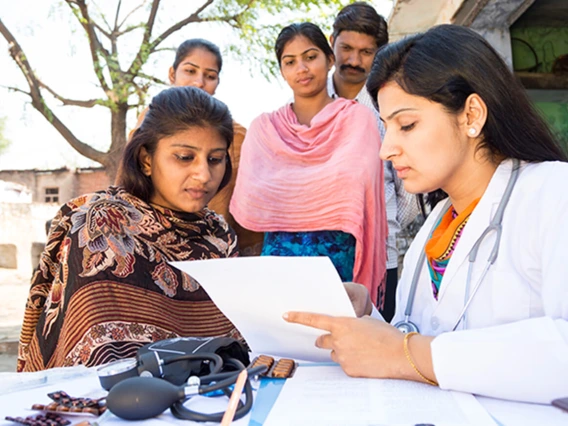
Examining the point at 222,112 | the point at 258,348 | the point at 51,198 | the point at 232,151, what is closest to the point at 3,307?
the point at 232,151

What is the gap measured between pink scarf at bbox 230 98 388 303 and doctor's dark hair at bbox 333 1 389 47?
1.51 feet

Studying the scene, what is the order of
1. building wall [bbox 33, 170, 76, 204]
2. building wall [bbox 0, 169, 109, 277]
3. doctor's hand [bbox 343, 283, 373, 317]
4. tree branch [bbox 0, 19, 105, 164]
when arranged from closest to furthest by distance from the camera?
doctor's hand [bbox 343, 283, 373, 317]
tree branch [bbox 0, 19, 105, 164]
building wall [bbox 0, 169, 109, 277]
building wall [bbox 33, 170, 76, 204]

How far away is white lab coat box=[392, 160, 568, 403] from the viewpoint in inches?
42.8

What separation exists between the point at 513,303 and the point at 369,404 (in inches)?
21.6

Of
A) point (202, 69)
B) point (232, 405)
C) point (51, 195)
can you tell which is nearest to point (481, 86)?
point (232, 405)

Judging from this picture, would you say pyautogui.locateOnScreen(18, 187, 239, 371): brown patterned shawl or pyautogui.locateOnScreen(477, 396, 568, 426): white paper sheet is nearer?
pyautogui.locateOnScreen(477, 396, 568, 426): white paper sheet

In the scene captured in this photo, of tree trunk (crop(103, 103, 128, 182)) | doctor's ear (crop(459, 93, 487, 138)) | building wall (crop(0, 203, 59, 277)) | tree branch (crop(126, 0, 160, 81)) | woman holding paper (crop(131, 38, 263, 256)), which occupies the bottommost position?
building wall (crop(0, 203, 59, 277))

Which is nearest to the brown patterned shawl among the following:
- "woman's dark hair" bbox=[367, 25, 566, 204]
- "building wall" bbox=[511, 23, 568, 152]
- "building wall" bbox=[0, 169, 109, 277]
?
"woman's dark hair" bbox=[367, 25, 566, 204]

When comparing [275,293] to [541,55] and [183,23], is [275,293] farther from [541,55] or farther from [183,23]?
[183,23]

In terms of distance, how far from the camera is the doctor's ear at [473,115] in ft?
5.13

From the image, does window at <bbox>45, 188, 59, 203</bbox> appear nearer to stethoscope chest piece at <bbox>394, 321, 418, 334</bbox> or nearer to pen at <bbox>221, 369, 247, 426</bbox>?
stethoscope chest piece at <bbox>394, 321, 418, 334</bbox>

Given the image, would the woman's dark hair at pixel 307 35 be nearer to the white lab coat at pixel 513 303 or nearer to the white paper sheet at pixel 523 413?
the white lab coat at pixel 513 303

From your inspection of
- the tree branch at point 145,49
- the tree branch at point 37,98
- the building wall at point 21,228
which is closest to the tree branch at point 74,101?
the tree branch at point 37,98

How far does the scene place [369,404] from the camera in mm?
1023
